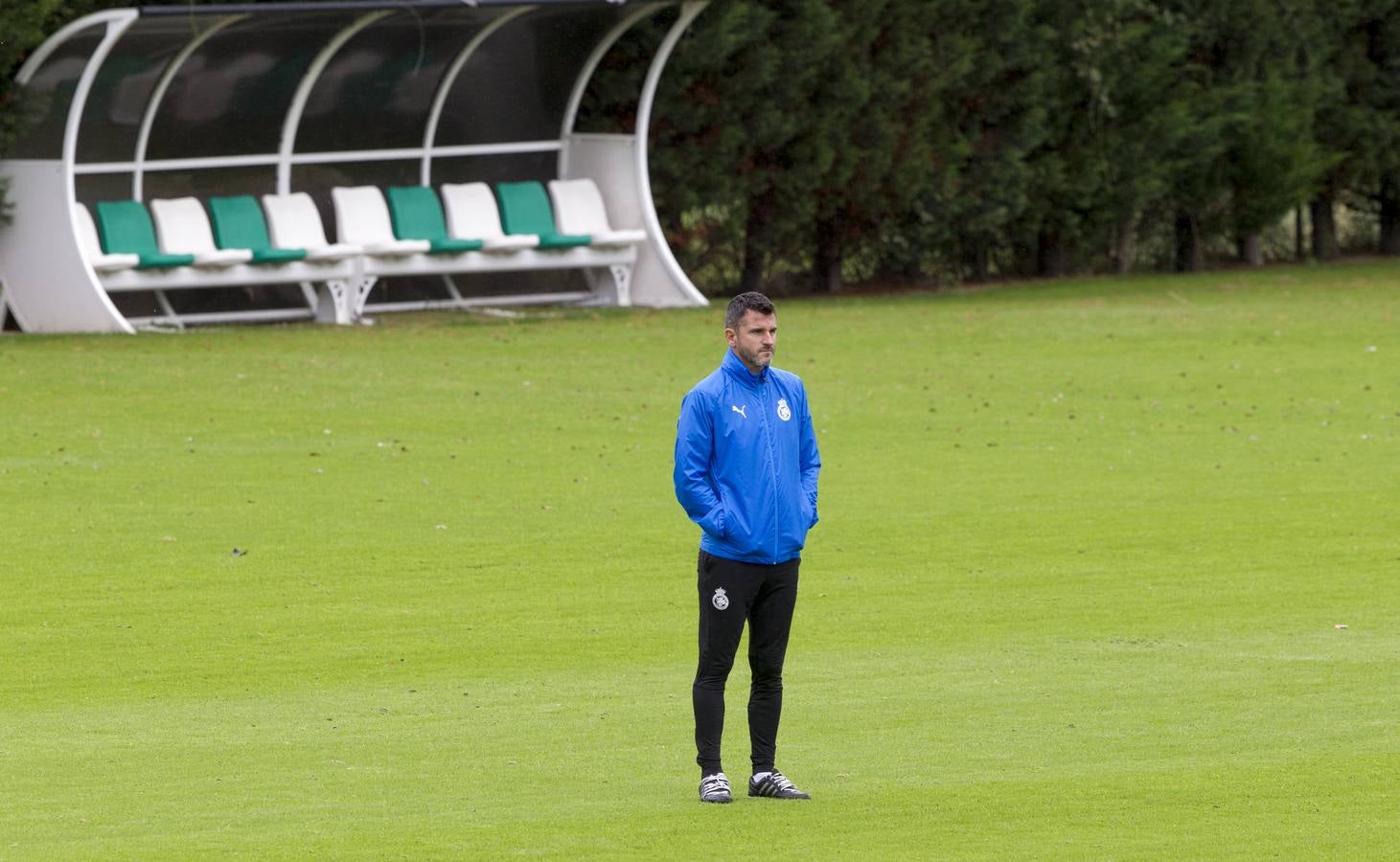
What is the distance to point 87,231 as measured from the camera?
26.8m

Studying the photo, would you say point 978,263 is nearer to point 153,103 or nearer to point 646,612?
point 153,103

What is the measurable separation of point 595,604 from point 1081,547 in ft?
10.8

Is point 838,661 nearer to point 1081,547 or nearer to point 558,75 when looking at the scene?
A: point 1081,547

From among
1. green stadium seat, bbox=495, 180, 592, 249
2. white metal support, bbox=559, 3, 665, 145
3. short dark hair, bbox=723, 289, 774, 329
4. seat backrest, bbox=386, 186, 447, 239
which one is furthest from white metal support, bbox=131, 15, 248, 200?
short dark hair, bbox=723, 289, 774, 329

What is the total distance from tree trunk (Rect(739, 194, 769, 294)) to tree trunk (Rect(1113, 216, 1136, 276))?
23.3 feet

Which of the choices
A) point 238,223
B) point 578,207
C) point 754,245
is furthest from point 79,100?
point 754,245

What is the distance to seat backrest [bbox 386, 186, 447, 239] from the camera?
2962 cm

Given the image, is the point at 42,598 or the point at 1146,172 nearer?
the point at 42,598

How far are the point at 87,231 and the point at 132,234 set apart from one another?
52 centimetres

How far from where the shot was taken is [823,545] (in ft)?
45.5

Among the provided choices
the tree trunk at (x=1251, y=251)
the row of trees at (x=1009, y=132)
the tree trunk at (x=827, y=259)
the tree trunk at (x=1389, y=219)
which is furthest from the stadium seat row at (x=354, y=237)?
the tree trunk at (x=1389, y=219)

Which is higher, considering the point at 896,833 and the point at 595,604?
the point at 896,833

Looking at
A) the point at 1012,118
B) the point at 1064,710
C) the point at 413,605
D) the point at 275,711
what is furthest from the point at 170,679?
the point at 1012,118

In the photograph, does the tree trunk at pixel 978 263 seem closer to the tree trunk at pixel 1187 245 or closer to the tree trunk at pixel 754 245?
the tree trunk at pixel 1187 245
